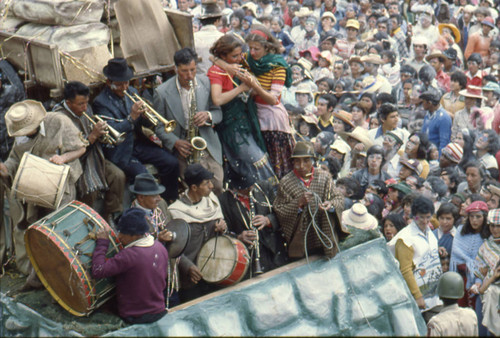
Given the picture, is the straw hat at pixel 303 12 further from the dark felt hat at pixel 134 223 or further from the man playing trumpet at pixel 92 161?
the dark felt hat at pixel 134 223

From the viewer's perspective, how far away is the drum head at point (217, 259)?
9.63 metres

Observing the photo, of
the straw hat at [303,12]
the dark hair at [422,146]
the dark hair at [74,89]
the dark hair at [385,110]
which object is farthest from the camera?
the straw hat at [303,12]

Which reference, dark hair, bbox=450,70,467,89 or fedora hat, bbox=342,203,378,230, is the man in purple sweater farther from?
dark hair, bbox=450,70,467,89

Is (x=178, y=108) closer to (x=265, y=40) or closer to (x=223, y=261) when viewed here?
(x=265, y=40)

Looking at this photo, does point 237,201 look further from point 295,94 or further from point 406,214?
point 295,94

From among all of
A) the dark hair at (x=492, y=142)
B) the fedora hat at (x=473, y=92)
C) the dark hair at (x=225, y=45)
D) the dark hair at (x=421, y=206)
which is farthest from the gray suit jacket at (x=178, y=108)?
the fedora hat at (x=473, y=92)

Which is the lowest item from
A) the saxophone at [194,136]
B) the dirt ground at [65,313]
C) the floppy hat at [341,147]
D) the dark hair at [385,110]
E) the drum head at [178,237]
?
the floppy hat at [341,147]

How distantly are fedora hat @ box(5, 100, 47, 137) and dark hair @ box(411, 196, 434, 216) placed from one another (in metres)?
4.33

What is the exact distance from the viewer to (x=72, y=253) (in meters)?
8.73

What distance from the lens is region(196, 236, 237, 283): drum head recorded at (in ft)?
31.6

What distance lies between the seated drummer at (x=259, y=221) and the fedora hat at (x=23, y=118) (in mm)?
2106

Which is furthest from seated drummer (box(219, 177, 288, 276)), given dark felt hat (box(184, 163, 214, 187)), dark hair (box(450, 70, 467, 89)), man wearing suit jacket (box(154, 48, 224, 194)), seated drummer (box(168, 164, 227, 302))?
dark hair (box(450, 70, 467, 89))

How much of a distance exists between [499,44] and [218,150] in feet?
37.2

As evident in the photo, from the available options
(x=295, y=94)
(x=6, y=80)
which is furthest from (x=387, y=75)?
(x=6, y=80)
